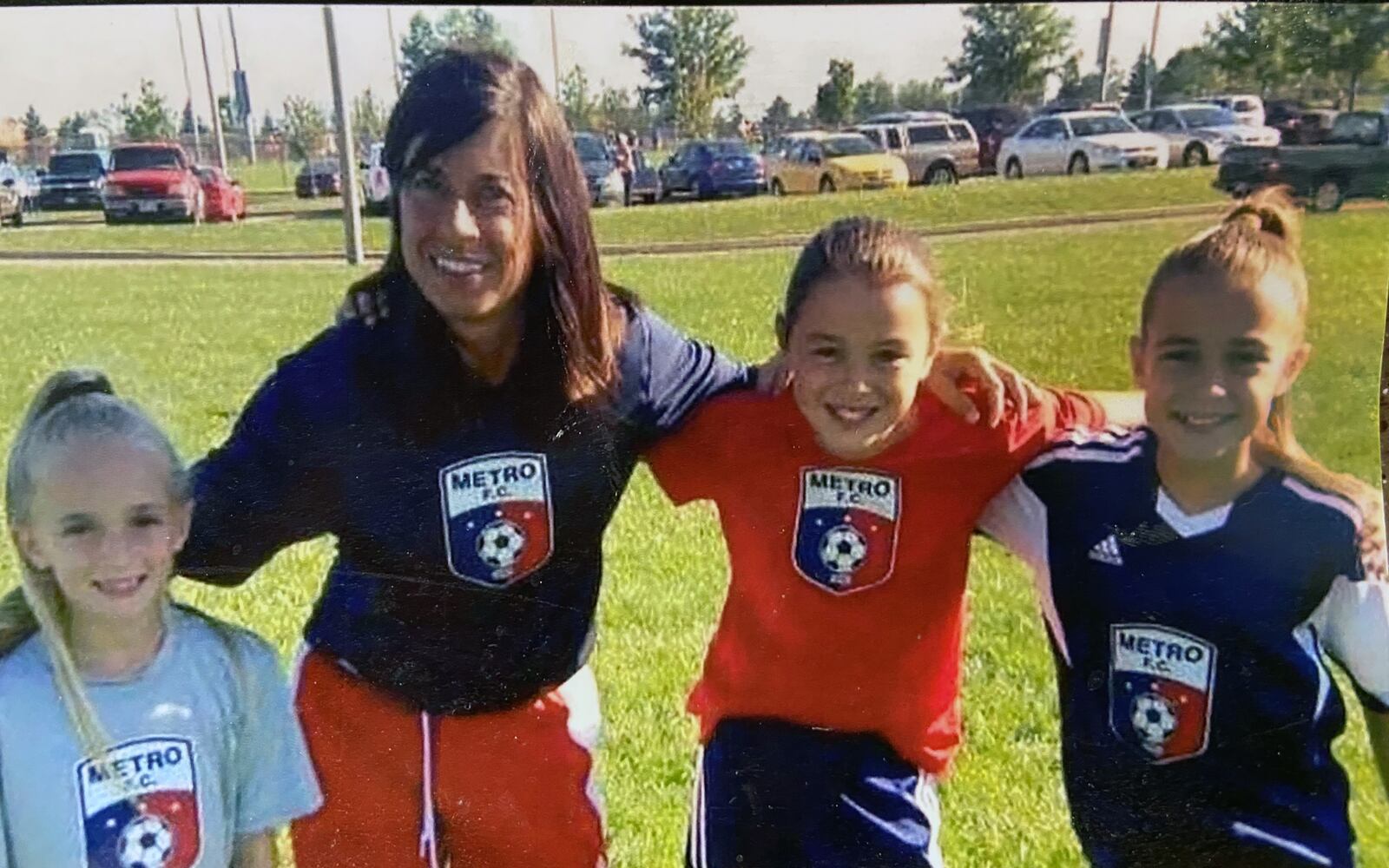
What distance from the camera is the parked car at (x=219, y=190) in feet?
5.81

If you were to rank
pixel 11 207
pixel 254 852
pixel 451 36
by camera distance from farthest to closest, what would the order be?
1. pixel 254 852
2. pixel 11 207
3. pixel 451 36

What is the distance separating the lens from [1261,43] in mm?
1715

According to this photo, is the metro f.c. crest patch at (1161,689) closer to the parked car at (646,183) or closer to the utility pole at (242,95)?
the parked car at (646,183)

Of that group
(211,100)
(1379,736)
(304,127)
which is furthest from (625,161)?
(1379,736)

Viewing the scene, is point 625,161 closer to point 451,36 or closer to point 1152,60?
point 451,36

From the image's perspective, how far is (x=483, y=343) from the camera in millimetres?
1790

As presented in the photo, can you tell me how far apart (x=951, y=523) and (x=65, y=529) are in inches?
40.4

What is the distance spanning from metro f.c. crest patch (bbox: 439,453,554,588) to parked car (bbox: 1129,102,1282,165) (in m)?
0.78

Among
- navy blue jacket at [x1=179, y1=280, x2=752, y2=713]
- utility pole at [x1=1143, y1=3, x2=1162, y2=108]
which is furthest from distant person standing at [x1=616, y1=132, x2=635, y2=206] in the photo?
utility pole at [x1=1143, y1=3, x2=1162, y2=108]

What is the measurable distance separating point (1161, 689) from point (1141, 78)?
71cm

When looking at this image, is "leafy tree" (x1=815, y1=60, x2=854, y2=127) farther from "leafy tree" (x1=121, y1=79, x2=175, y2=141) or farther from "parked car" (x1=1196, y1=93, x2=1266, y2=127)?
"leafy tree" (x1=121, y1=79, x2=175, y2=141)

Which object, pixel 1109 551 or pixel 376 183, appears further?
pixel 1109 551

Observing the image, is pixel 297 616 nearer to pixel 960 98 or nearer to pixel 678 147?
pixel 678 147

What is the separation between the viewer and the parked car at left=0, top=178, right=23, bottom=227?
179cm
